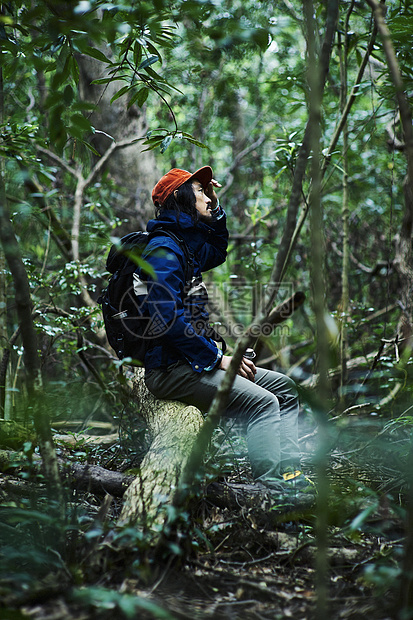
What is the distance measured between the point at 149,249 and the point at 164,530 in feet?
5.32

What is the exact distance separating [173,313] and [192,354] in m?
0.30

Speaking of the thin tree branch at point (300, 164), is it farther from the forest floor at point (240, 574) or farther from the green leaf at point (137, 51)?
the green leaf at point (137, 51)

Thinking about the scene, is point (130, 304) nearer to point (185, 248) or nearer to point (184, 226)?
point (185, 248)

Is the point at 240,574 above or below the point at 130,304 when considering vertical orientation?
below

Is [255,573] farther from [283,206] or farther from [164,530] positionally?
[283,206]

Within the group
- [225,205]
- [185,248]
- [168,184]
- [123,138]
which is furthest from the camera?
[225,205]

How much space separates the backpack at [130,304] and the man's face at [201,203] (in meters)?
0.37

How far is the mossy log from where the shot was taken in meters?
1.96

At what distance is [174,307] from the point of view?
2688 millimetres

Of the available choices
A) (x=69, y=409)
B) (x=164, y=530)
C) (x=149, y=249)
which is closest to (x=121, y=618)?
(x=164, y=530)

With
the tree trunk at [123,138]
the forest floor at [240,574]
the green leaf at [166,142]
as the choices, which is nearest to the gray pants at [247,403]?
the forest floor at [240,574]

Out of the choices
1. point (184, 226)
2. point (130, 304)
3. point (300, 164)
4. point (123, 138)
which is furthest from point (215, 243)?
point (123, 138)

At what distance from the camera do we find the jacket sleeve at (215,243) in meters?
3.47

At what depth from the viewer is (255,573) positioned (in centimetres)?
199
